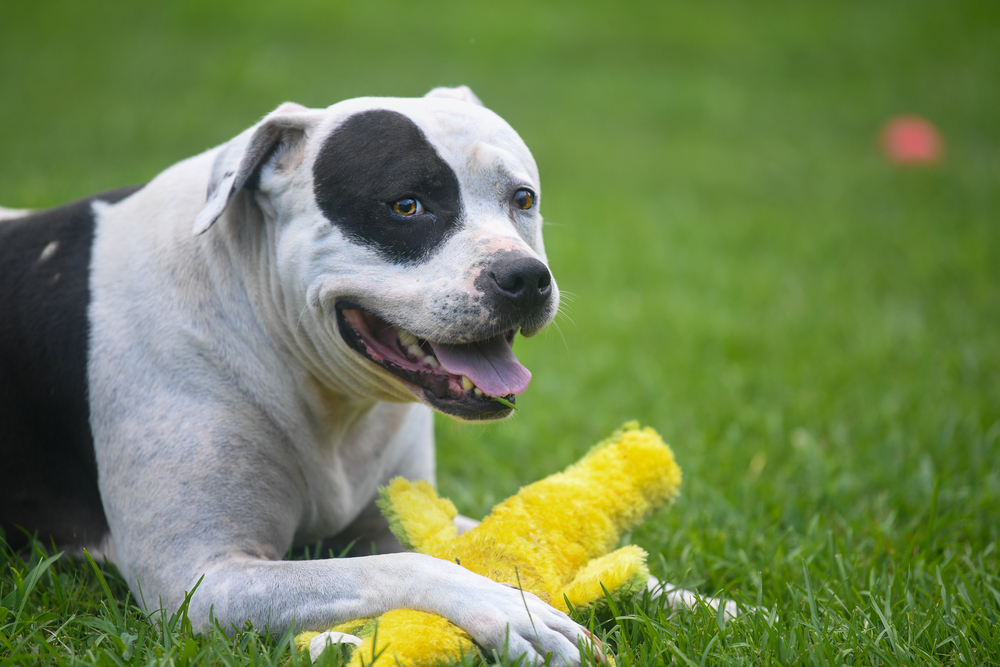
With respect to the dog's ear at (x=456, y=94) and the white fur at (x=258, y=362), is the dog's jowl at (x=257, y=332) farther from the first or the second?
the dog's ear at (x=456, y=94)

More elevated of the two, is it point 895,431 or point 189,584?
point 189,584

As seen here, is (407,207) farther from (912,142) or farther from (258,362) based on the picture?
(912,142)

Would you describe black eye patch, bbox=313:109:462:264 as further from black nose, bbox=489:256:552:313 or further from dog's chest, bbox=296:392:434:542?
dog's chest, bbox=296:392:434:542

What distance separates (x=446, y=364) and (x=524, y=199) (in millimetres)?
620

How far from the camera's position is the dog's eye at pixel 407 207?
8.25 feet

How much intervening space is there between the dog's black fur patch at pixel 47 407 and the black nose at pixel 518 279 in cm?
129

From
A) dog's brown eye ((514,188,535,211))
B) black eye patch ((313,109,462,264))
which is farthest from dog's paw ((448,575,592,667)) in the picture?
dog's brown eye ((514,188,535,211))

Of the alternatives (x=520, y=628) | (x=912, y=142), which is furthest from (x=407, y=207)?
(x=912, y=142)

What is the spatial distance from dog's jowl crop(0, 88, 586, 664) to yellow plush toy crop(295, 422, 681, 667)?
0.21m

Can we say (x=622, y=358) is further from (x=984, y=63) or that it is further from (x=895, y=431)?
(x=984, y=63)

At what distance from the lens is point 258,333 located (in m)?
2.71

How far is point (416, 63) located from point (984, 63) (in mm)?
9702

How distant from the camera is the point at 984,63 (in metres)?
14.7

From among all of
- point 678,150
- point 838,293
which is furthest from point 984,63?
→ point 838,293
